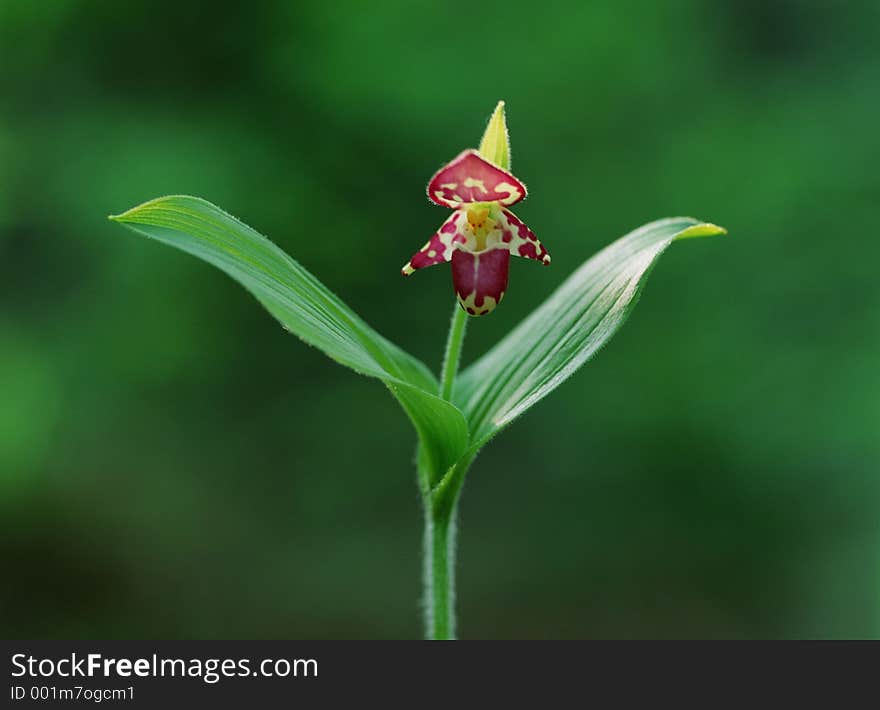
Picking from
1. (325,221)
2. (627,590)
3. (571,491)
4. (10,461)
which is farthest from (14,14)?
(627,590)

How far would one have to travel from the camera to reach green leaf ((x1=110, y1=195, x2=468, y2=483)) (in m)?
0.88

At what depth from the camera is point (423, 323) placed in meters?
4.77

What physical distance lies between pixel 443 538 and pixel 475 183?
428 millimetres

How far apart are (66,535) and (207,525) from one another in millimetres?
635

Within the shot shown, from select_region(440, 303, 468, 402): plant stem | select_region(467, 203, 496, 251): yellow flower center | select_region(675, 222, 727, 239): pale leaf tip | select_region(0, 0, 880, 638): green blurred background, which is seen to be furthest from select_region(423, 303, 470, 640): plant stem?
select_region(0, 0, 880, 638): green blurred background

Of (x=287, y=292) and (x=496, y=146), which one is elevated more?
(x=496, y=146)

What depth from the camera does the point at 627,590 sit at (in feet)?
15.4

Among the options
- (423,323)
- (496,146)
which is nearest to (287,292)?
(496,146)

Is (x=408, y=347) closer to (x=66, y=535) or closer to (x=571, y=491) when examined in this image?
(x=571, y=491)

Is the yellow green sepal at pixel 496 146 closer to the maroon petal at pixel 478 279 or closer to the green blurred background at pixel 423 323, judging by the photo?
the maroon petal at pixel 478 279

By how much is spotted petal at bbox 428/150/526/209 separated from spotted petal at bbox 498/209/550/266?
5 centimetres

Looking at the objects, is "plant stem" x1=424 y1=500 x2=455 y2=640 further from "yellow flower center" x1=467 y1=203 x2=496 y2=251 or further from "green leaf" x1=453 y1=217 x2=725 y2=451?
"yellow flower center" x1=467 y1=203 x2=496 y2=251

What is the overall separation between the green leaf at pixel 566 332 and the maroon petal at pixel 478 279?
11cm

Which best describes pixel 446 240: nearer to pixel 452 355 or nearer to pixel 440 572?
pixel 452 355
